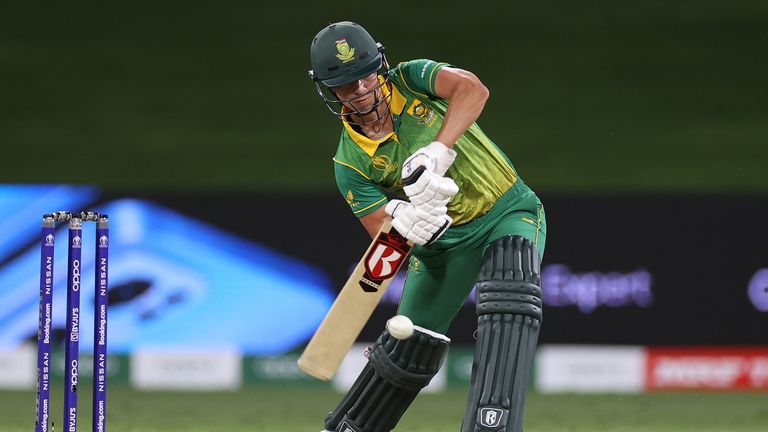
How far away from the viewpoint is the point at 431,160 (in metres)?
3.73

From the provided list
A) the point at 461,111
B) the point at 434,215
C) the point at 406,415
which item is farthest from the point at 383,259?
the point at 406,415

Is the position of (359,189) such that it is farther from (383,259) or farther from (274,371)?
(274,371)

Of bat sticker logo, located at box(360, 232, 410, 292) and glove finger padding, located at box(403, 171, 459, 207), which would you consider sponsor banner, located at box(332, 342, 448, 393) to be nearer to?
bat sticker logo, located at box(360, 232, 410, 292)

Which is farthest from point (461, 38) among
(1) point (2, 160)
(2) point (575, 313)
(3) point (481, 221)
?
(3) point (481, 221)

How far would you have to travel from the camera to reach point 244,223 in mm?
6941

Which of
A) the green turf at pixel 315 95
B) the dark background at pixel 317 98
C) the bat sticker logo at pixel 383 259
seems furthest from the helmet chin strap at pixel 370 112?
the green turf at pixel 315 95

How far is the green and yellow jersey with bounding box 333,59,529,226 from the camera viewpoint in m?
4.01

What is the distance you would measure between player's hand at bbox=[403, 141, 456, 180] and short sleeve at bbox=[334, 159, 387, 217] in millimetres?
343

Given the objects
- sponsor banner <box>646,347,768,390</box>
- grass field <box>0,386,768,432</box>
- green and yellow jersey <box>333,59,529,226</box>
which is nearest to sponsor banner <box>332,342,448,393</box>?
grass field <box>0,386,768,432</box>

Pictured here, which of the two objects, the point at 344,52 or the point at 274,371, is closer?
the point at 344,52

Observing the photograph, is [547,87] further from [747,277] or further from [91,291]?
[91,291]

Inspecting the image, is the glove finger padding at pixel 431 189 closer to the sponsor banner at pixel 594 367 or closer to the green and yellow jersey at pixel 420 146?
the green and yellow jersey at pixel 420 146

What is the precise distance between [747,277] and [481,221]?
320 cm

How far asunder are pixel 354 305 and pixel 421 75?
70 cm
